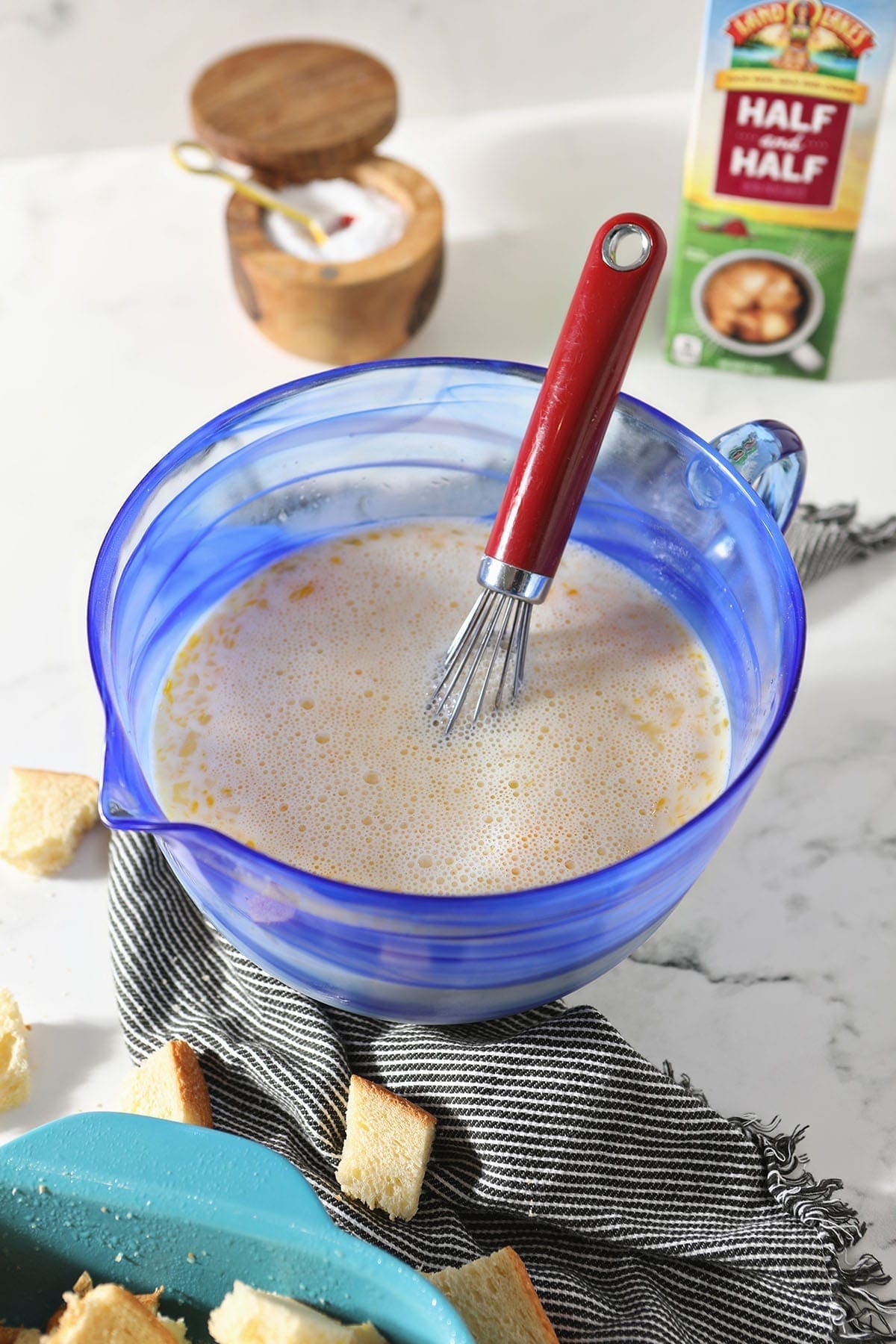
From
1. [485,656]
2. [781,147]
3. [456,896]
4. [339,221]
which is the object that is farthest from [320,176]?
[456,896]

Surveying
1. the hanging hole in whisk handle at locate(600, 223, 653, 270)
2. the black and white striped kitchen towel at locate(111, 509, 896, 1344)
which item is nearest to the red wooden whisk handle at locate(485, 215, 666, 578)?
the hanging hole in whisk handle at locate(600, 223, 653, 270)

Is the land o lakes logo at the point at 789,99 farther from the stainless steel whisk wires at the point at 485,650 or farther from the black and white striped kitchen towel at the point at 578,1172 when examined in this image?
the black and white striped kitchen towel at the point at 578,1172

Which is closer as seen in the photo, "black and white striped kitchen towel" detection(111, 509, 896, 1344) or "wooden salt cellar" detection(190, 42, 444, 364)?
"black and white striped kitchen towel" detection(111, 509, 896, 1344)

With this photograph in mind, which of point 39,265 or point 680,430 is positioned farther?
point 39,265

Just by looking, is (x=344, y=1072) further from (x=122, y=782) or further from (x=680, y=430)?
(x=680, y=430)

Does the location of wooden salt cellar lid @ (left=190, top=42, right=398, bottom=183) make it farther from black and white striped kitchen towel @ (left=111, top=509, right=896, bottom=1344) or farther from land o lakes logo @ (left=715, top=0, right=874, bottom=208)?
black and white striped kitchen towel @ (left=111, top=509, right=896, bottom=1344)

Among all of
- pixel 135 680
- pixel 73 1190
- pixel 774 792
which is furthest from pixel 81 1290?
pixel 774 792
